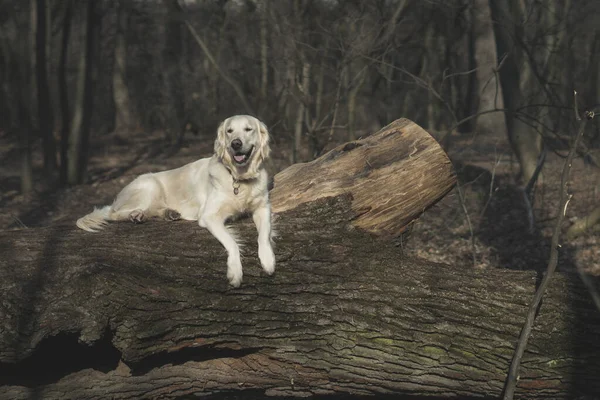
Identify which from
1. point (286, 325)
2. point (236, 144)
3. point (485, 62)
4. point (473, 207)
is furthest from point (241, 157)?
point (485, 62)

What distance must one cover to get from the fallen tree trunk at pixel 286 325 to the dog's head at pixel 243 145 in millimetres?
960

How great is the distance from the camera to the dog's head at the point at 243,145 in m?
5.85

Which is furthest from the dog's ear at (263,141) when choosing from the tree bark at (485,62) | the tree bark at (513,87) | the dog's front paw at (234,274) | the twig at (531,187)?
the tree bark at (485,62)

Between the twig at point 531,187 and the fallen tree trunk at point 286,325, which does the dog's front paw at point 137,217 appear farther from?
the twig at point 531,187

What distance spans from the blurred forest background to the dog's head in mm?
2549

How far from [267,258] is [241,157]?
1.19 metres

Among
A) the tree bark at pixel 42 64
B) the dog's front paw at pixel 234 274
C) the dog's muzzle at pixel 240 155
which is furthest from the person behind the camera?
the tree bark at pixel 42 64

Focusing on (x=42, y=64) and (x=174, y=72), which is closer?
(x=42, y=64)

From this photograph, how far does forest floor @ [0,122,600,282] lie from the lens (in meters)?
9.48

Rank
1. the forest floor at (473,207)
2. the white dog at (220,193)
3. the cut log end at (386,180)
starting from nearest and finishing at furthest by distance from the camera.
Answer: the white dog at (220,193) < the cut log end at (386,180) < the forest floor at (473,207)

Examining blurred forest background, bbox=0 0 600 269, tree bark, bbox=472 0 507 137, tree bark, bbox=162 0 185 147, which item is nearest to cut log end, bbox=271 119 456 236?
blurred forest background, bbox=0 0 600 269

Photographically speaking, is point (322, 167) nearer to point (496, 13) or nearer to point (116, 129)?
point (496, 13)

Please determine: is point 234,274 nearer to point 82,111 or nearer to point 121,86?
point 82,111

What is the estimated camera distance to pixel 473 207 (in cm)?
1188
